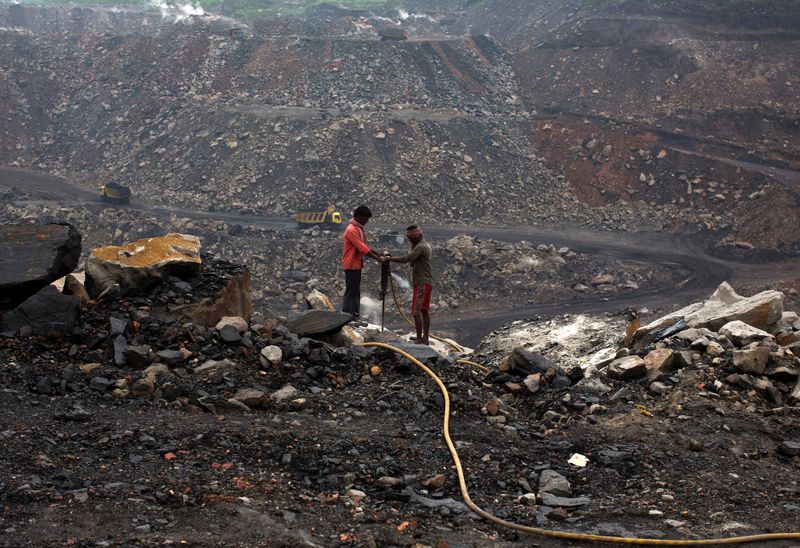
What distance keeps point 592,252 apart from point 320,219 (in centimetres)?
798

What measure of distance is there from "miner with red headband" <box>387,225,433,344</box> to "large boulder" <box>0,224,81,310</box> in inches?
137

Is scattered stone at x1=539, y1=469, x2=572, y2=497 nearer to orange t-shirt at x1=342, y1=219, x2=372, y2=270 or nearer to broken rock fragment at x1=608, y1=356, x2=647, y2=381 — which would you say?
broken rock fragment at x1=608, y1=356, x2=647, y2=381

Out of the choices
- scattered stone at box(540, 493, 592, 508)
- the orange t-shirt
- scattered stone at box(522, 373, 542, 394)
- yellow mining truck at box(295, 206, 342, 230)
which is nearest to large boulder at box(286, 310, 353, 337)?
the orange t-shirt

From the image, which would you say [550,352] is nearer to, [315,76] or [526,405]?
[526,405]

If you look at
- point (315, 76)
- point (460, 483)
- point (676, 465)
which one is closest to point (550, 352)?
point (676, 465)

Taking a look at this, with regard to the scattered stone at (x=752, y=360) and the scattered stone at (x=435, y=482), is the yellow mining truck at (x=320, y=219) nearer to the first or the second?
the scattered stone at (x=752, y=360)

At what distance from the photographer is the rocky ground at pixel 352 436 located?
465 cm

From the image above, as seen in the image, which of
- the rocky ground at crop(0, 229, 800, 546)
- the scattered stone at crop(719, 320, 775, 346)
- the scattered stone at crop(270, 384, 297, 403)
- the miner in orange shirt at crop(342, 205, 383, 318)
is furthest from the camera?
the miner in orange shirt at crop(342, 205, 383, 318)

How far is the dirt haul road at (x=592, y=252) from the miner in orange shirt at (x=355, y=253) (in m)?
8.68

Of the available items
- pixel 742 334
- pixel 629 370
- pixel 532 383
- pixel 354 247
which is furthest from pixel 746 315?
pixel 354 247

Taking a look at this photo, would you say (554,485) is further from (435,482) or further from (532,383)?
(532,383)

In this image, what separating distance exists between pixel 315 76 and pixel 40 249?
24893 mm

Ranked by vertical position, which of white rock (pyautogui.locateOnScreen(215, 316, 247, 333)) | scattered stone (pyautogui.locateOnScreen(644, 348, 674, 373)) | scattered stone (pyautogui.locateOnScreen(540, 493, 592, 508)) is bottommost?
scattered stone (pyautogui.locateOnScreen(540, 493, 592, 508))

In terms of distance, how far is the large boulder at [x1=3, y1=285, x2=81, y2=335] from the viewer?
6668 mm
